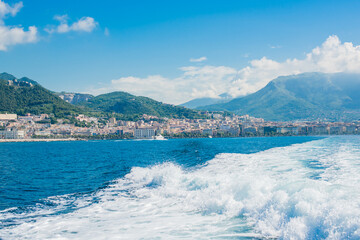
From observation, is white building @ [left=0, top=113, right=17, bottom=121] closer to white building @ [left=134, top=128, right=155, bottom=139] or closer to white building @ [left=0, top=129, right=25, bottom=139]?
white building @ [left=0, top=129, right=25, bottom=139]

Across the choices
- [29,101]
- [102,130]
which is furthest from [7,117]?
[102,130]

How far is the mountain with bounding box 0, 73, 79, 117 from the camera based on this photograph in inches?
5113

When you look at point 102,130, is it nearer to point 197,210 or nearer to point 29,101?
point 29,101

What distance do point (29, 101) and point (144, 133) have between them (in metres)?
64.9

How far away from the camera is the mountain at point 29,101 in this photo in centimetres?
12988

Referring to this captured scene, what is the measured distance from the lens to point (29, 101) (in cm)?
13738

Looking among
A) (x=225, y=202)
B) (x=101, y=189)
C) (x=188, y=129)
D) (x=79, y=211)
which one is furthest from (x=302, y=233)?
(x=188, y=129)

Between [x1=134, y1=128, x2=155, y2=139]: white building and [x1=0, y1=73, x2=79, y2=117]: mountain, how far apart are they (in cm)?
3893

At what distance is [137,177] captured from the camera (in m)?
14.7

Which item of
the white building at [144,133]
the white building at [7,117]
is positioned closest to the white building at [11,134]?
the white building at [7,117]

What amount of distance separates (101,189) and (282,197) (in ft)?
25.9

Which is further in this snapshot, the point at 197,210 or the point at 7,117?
the point at 7,117

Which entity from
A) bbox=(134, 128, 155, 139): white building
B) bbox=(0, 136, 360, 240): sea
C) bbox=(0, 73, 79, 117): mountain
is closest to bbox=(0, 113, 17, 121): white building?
bbox=(0, 73, 79, 117): mountain

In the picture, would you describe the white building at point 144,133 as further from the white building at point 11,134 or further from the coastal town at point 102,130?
the white building at point 11,134
